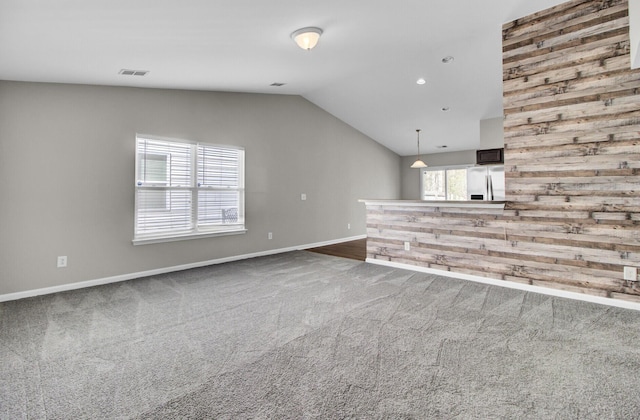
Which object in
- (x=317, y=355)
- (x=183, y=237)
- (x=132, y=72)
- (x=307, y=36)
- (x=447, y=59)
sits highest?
(x=447, y=59)

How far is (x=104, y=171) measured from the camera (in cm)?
391

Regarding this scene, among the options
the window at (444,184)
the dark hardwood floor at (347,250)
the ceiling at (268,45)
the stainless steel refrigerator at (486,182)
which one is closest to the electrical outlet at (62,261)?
the ceiling at (268,45)

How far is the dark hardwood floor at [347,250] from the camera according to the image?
18.5 feet

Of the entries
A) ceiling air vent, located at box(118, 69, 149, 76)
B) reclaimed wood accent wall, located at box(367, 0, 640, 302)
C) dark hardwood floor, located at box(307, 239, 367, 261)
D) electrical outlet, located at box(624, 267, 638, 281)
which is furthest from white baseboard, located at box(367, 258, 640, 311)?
ceiling air vent, located at box(118, 69, 149, 76)

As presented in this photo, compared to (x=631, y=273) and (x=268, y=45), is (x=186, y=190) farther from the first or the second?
(x=631, y=273)

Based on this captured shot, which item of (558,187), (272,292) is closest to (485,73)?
(558,187)

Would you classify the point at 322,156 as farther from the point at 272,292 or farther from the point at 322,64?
the point at 272,292

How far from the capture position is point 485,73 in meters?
4.91

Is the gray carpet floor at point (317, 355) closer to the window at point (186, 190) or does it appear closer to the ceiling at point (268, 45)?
the window at point (186, 190)

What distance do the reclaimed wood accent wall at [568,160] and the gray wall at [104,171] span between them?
11.0 ft

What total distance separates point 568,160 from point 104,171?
5278 mm

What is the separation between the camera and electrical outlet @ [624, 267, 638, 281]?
3.04 meters

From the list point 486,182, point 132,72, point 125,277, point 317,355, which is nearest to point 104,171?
point 132,72

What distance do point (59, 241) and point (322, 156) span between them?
4649 millimetres
